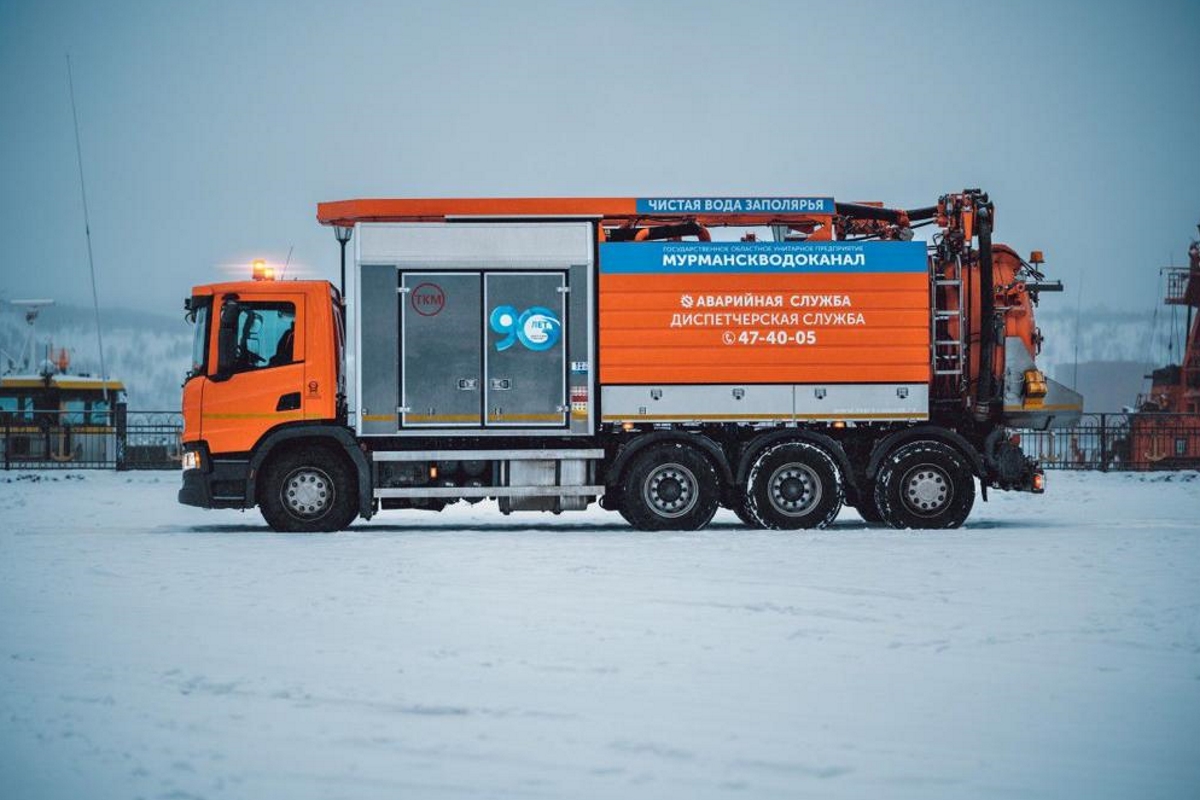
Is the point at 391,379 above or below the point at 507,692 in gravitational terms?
above

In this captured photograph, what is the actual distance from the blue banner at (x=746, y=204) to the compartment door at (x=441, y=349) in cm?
255

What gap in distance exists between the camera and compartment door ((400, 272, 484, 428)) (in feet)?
50.7

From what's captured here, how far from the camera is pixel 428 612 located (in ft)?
30.0

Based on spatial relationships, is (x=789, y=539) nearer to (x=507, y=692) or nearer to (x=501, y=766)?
(x=507, y=692)

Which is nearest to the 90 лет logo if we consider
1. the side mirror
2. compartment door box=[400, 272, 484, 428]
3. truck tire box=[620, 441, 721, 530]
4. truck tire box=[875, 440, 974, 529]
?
compartment door box=[400, 272, 484, 428]

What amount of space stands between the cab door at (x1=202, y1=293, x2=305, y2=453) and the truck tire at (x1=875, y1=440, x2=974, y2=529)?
7.07 meters

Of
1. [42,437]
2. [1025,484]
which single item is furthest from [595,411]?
[42,437]

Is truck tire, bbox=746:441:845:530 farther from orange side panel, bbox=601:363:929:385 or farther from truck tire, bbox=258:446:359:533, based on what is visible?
truck tire, bbox=258:446:359:533

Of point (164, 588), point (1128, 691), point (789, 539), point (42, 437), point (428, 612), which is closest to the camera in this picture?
point (1128, 691)

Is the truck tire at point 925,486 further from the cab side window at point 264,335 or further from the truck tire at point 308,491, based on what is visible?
the cab side window at point 264,335

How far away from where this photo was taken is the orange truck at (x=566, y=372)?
15391 mm

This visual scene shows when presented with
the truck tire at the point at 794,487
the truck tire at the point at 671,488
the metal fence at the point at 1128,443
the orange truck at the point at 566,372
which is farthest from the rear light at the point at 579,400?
the metal fence at the point at 1128,443

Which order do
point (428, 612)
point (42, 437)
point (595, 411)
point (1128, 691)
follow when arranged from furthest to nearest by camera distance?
point (42, 437), point (595, 411), point (428, 612), point (1128, 691)

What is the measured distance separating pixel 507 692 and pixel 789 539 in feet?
28.0
